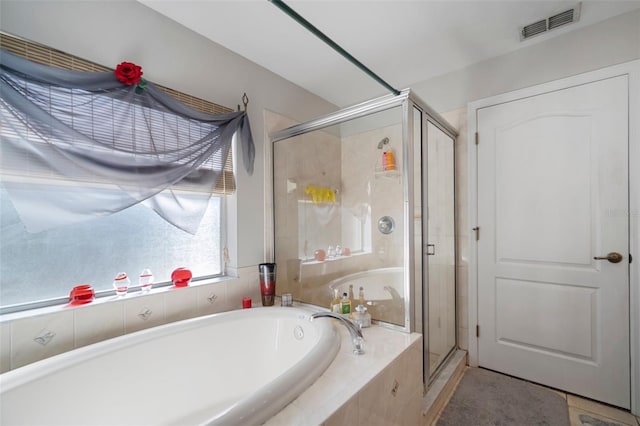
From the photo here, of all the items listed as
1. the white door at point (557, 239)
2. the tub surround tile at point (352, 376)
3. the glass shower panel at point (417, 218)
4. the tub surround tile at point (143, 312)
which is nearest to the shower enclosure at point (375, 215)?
the glass shower panel at point (417, 218)

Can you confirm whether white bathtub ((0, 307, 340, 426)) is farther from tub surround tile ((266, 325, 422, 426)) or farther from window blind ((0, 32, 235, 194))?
window blind ((0, 32, 235, 194))

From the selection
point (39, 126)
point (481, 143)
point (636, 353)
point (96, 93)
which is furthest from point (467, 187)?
point (39, 126)

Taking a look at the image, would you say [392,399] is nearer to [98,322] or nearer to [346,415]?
[346,415]

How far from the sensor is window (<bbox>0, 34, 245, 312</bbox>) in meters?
1.25

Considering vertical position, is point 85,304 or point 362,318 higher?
point 85,304

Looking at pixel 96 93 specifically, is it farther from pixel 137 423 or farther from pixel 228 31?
pixel 137 423

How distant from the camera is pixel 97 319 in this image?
1390 millimetres

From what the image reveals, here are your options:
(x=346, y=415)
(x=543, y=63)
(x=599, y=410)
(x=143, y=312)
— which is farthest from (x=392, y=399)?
(x=543, y=63)

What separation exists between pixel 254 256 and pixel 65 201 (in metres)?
1.19

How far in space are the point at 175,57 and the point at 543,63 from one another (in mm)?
2515

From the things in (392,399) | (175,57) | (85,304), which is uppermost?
(175,57)

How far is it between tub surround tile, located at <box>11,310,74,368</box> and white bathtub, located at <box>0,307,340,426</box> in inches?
7.7

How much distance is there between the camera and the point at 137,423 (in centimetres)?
126

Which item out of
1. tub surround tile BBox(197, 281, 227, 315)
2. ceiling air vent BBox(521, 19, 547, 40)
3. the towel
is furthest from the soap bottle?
ceiling air vent BBox(521, 19, 547, 40)
